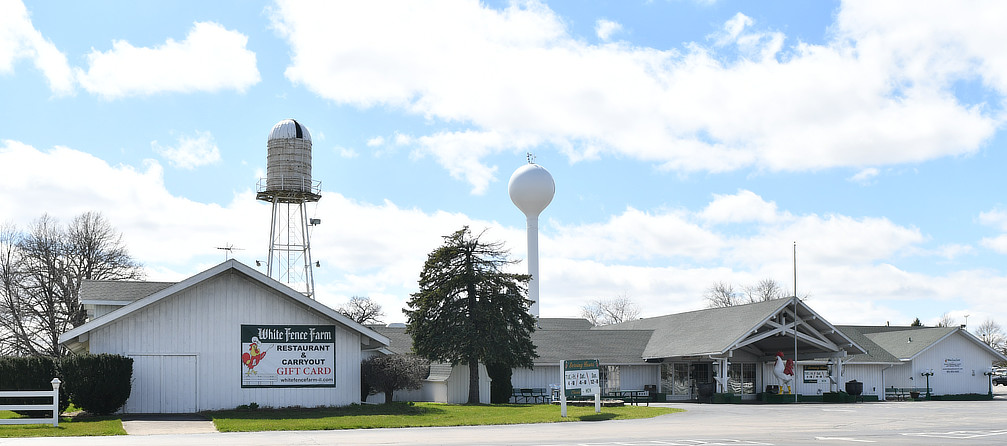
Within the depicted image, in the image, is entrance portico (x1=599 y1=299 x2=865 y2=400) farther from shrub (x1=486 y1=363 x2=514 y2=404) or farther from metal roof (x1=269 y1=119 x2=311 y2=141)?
metal roof (x1=269 y1=119 x2=311 y2=141)

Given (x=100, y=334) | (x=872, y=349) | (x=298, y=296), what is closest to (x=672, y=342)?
(x=872, y=349)

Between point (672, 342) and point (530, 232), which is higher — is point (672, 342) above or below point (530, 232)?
below

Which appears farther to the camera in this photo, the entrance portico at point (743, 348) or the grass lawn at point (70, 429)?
the entrance portico at point (743, 348)

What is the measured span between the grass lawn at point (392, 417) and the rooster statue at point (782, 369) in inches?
495

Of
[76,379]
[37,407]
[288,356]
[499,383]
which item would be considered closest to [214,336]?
[288,356]

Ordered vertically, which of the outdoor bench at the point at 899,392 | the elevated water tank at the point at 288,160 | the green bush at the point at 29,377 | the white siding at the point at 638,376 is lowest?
the outdoor bench at the point at 899,392

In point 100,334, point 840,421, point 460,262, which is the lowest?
point 840,421

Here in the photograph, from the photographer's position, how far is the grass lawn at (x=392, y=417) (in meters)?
24.1

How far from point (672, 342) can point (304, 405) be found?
20.8 metres

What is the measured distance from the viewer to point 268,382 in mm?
30688

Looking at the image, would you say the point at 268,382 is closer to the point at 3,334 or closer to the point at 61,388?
the point at 61,388

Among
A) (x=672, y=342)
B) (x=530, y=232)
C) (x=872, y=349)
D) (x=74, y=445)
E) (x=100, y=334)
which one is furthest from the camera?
(x=530, y=232)

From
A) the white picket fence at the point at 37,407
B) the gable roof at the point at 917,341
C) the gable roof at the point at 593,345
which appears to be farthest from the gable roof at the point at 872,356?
the white picket fence at the point at 37,407

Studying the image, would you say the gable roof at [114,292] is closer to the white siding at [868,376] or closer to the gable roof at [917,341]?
the white siding at [868,376]
